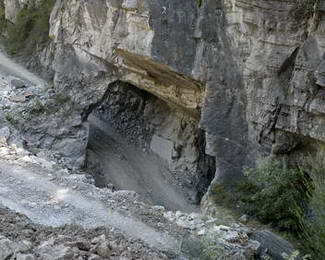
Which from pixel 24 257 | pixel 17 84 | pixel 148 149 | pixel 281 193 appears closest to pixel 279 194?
pixel 281 193

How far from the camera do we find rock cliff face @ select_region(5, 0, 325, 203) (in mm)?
15938

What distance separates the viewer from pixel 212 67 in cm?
1831

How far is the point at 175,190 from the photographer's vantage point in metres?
22.2

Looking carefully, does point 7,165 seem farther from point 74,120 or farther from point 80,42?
point 80,42

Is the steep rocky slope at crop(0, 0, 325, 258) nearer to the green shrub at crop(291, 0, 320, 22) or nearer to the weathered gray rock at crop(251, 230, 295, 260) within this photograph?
the green shrub at crop(291, 0, 320, 22)

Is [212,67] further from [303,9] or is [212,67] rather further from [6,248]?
[6,248]

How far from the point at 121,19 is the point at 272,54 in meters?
6.21

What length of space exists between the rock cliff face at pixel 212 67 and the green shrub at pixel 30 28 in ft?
11.1

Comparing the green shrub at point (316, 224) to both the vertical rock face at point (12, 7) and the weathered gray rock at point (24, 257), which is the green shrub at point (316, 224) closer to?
the weathered gray rock at point (24, 257)

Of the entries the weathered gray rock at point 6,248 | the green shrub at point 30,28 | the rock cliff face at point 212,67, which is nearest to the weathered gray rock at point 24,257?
the weathered gray rock at point 6,248

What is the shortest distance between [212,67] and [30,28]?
12.8 metres

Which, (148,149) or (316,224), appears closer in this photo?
(316,224)

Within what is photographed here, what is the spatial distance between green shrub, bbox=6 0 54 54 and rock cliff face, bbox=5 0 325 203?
3380 mm

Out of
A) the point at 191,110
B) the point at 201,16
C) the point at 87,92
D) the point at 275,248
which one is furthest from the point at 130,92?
the point at 275,248
